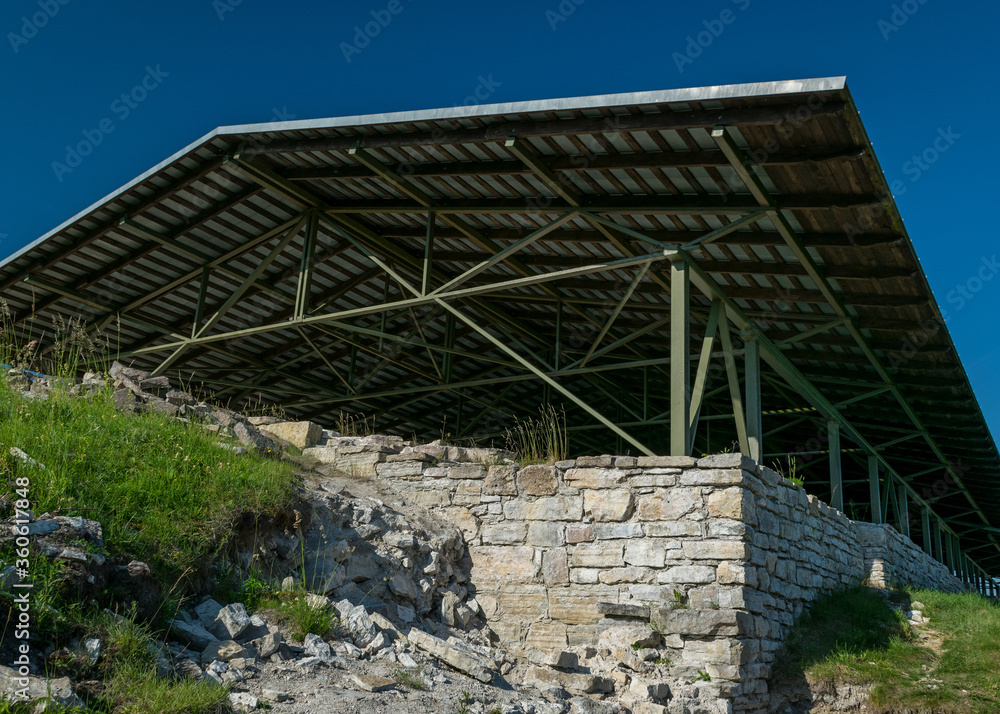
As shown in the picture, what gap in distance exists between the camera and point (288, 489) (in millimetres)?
6832

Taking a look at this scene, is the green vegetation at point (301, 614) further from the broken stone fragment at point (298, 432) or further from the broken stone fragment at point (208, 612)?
the broken stone fragment at point (298, 432)

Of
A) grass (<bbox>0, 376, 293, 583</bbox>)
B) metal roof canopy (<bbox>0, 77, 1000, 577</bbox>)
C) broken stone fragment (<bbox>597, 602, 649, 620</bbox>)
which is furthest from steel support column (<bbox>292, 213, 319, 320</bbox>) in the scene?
broken stone fragment (<bbox>597, 602, 649, 620</bbox>)

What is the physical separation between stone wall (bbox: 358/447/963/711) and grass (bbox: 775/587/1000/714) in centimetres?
32

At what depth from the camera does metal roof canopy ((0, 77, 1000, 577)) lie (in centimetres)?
832

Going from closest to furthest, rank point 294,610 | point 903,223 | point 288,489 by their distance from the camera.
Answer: point 294,610 → point 288,489 → point 903,223

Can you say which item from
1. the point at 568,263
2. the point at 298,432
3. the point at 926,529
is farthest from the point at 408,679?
the point at 926,529

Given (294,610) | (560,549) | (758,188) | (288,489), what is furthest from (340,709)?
(758,188)

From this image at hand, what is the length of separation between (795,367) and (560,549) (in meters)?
7.33

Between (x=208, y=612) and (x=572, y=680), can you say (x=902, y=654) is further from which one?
(x=208, y=612)

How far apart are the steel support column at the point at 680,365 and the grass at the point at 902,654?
2.34m

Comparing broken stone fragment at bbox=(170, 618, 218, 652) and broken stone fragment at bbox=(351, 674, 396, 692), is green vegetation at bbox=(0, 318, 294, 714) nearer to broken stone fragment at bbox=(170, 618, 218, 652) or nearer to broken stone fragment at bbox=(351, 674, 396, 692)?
broken stone fragment at bbox=(170, 618, 218, 652)

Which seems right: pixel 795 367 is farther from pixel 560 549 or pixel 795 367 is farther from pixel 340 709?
pixel 340 709

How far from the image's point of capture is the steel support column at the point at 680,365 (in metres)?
8.20

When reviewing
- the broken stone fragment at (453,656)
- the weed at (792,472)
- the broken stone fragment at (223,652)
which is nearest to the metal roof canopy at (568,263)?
the weed at (792,472)
